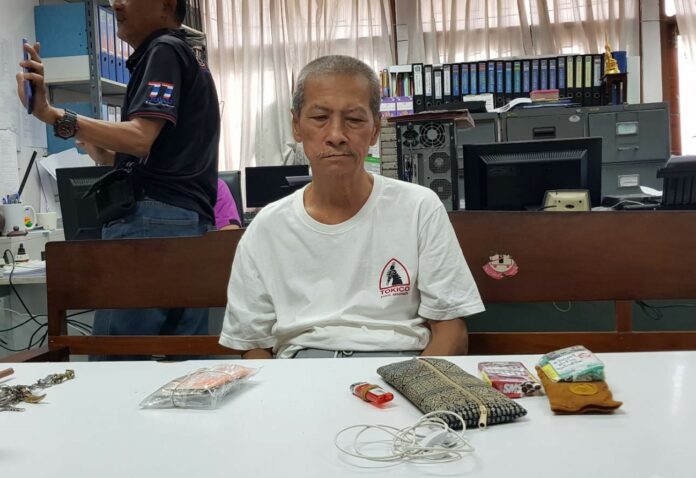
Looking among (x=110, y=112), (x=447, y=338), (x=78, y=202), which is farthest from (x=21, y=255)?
(x=447, y=338)

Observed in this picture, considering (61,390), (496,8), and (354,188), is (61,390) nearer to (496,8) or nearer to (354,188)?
(354,188)

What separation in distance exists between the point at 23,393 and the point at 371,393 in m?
0.49

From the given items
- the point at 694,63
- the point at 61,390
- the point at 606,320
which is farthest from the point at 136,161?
the point at 694,63

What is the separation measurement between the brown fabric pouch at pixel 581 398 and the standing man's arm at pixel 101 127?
1169 mm

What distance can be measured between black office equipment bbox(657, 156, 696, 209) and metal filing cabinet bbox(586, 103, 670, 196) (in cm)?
191

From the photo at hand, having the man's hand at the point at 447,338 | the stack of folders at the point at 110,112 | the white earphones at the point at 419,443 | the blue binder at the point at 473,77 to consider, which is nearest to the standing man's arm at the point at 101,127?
the man's hand at the point at 447,338

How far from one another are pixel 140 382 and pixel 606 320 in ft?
5.01

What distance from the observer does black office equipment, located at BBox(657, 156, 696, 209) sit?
2.09 meters

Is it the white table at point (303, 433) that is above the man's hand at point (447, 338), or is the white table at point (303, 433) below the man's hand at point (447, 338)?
above

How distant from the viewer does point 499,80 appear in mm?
4582

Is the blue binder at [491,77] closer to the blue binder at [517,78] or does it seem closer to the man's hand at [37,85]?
the blue binder at [517,78]

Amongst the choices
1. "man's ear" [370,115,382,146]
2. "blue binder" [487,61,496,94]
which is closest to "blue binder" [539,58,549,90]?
"blue binder" [487,61,496,94]

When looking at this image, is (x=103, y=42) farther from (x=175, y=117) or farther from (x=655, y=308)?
(x=655, y=308)

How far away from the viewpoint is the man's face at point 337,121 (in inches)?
52.0
